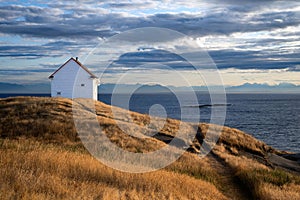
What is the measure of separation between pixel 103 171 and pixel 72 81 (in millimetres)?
43299

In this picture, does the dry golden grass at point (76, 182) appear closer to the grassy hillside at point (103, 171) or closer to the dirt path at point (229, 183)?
the grassy hillside at point (103, 171)

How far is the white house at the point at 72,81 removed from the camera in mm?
54656

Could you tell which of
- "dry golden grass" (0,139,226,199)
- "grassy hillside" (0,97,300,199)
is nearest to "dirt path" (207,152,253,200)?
"grassy hillside" (0,97,300,199)

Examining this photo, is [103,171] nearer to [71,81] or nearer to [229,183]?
[229,183]

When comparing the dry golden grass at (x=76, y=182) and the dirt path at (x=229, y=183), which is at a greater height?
the dry golden grass at (x=76, y=182)

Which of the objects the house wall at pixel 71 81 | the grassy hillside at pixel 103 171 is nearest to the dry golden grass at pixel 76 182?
the grassy hillside at pixel 103 171

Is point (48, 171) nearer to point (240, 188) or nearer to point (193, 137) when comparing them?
point (240, 188)

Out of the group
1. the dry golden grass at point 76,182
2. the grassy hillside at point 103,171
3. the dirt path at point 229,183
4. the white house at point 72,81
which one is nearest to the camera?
the dry golden grass at point 76,182

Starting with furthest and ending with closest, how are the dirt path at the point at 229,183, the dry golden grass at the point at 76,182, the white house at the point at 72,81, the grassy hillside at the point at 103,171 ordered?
the white house at the point at 72,81, the dirt path at the point at 229,183, the grassy hillside at the point at 103,171, the dry golden grass at the point at 76,182

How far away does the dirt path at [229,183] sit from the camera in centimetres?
1563

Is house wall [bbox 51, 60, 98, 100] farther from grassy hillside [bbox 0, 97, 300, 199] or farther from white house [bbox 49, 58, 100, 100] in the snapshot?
grassy hillside [bbox 0, 97, 300, 199]

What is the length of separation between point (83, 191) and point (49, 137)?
15.6 metres

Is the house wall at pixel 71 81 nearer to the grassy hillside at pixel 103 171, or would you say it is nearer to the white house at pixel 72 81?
the white house at pixel 72 81

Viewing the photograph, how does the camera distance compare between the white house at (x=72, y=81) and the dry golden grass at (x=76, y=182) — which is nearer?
the dry golden grass at (x=76, y=182)
